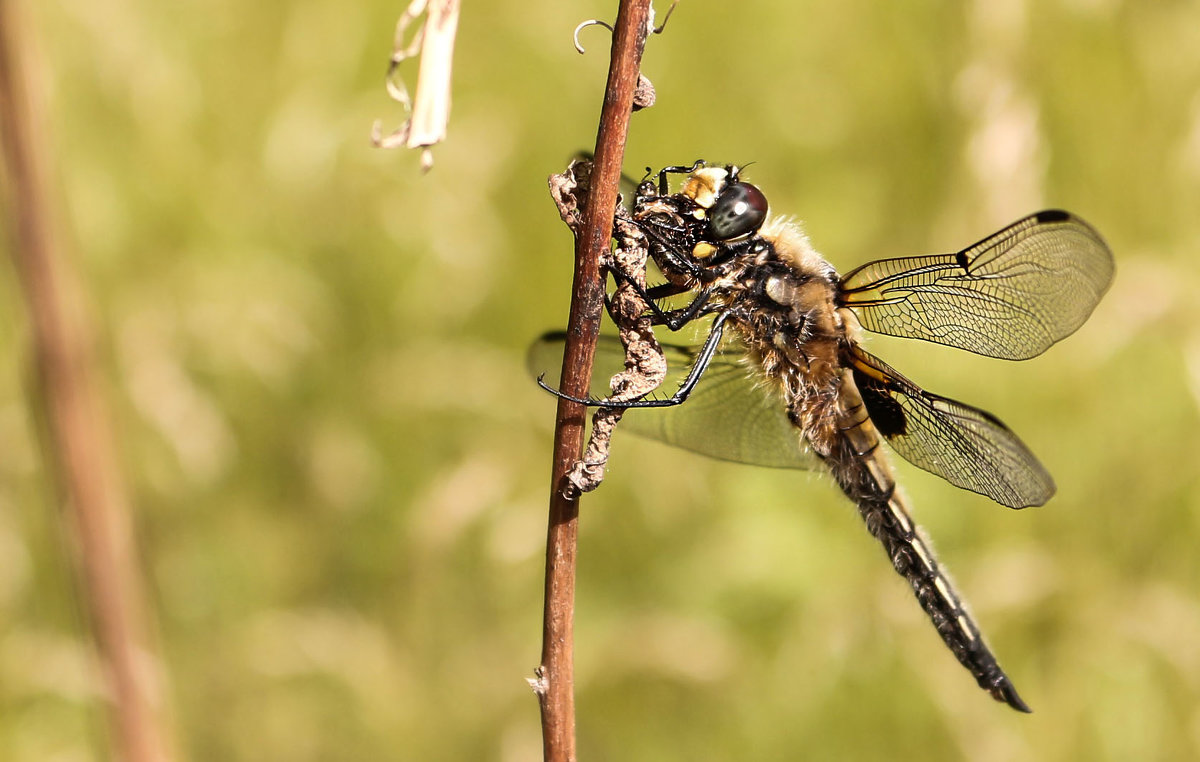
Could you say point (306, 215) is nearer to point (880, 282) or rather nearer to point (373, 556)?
point (373, 556)

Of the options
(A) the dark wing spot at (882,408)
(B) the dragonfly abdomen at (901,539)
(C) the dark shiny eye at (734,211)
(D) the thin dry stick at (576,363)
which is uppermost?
(C) the dark shiny eye at (734,211)

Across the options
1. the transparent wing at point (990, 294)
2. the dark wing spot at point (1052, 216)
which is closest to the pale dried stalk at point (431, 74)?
the transparent wing at point (990, 294)

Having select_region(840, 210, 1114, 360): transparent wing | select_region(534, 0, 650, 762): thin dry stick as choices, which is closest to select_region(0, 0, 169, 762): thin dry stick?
select_region(534, 0, 650, 762): thin dry stick

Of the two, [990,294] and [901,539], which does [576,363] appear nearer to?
[990,294]

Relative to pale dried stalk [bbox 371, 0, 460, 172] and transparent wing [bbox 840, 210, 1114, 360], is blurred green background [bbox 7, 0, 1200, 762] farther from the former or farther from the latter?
pale dried stalk [bbox 371, 0, 460, 172]

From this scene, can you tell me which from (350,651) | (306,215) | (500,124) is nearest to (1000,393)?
(500,124)

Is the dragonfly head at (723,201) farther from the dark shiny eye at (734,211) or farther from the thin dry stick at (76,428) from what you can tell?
the thin dry stick at (76,428)

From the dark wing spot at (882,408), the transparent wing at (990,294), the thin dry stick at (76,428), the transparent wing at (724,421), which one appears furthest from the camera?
the transparent wing at (724,421)

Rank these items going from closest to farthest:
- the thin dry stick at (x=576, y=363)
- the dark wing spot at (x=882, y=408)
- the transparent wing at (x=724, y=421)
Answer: the thin dry stick at (x=576, y=363), the dark wing spot at (x=882, y=408), the transparent wing at (x=724, y=421)
